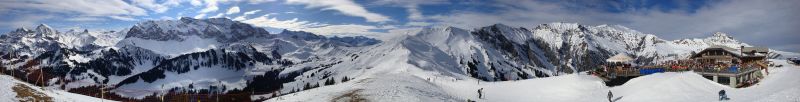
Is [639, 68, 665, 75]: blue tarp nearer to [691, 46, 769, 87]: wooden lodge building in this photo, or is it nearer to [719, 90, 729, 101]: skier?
[691, 46, 769, 87]: wooden lodge building

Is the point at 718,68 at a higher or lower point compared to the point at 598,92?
higher

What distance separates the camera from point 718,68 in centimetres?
7956

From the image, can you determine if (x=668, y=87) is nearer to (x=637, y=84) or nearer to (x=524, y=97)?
(x=637, y=84)

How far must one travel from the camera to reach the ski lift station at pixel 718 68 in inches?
3056

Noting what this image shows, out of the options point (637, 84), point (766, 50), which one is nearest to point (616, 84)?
point (637, 84)

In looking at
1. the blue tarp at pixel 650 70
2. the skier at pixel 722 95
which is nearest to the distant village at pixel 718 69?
the blue tarp at pixel 650 70

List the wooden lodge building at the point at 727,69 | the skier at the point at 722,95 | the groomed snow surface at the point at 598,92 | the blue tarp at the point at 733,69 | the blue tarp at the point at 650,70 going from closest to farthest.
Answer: the skier at the point at 722,95 < the groomed snow surface at the point at 598,92 < the wooden lodge building at the point at 727,69 < the blue tarp at the point at 733,69 < the blue tarp at the point at 650,70

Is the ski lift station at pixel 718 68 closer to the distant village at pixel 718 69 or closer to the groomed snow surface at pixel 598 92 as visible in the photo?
the distant village at pixel 718 69

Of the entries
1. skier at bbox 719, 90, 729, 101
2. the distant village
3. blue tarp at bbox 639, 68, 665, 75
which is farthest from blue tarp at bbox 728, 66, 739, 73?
skier at bbox 719, 90, 729, 101

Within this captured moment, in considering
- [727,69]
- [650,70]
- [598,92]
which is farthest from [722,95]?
[650,70]

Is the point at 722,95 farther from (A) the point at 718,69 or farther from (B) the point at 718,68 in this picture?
(B) the point at 718,68

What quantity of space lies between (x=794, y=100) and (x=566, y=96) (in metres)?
28.8

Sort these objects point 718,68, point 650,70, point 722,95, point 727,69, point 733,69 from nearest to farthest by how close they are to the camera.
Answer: point 722,95 → point 733,69 → point 727,69 → point 718,68 → point 650,70

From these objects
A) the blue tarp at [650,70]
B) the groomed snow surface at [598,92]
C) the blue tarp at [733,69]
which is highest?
the blue tarp at [733,69]
